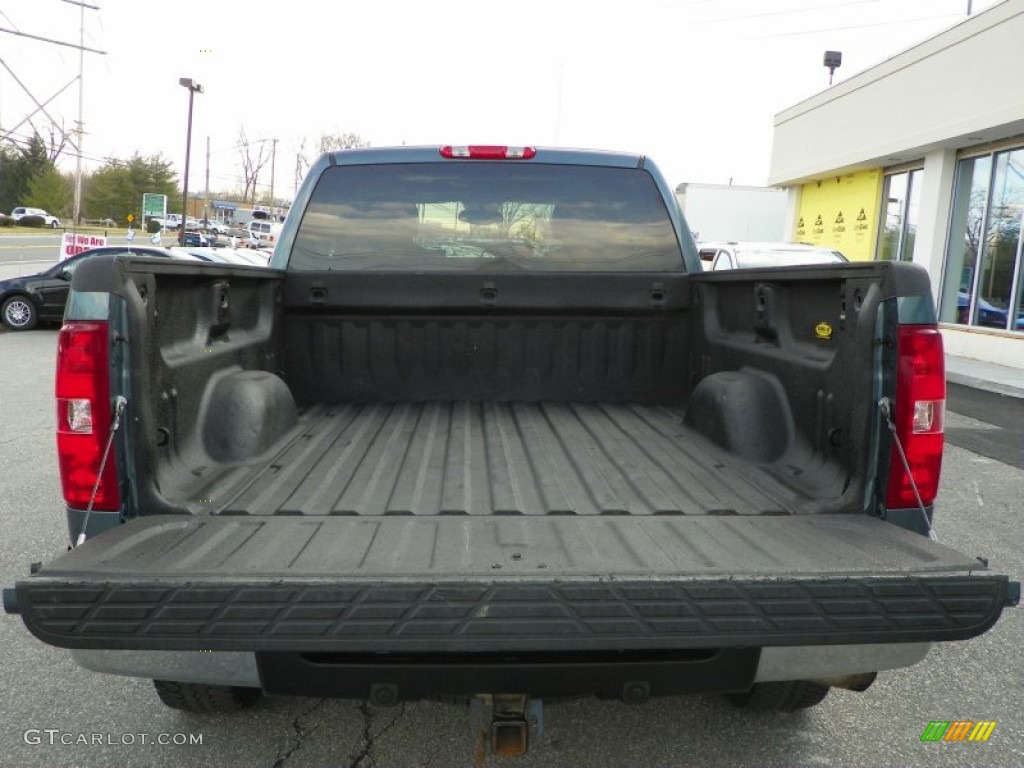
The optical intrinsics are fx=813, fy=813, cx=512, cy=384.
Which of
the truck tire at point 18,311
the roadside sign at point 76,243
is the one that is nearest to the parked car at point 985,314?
the truck tire at point 18,311

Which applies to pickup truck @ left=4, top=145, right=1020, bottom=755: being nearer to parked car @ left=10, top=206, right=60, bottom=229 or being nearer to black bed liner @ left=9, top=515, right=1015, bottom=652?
Result: black bed liner @ left=9, top=515, right=1015, bottom=652

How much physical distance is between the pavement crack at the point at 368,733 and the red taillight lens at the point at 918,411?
1793mm

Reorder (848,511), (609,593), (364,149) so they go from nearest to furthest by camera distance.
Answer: (609,593)
(848,511)
(364,149)

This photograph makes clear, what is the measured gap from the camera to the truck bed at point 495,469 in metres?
2.59

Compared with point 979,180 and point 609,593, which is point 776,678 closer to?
point 609,593

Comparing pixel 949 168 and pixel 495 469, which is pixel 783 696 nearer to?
pixel 495 469

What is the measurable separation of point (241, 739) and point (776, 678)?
1.87m

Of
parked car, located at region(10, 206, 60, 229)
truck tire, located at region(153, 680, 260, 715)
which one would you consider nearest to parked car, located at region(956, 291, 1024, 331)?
truck tire, located at region(153, 680, 260, 715)

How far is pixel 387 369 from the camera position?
156 inches

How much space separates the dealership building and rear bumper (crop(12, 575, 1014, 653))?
1401 cm

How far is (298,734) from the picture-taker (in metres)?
2.91

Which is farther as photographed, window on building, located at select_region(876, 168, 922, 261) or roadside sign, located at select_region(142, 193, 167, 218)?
roadside sign, located at select_region(142, 193, 167, 218)

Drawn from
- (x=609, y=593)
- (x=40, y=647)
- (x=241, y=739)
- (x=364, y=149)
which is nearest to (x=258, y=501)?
(x=241, y=739)

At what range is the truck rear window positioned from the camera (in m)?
3.89
